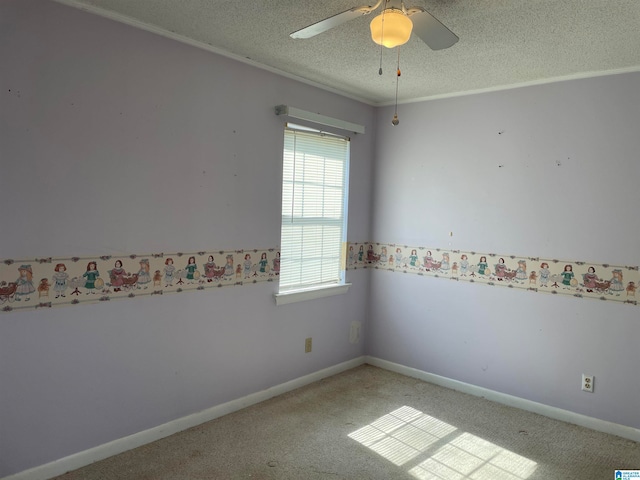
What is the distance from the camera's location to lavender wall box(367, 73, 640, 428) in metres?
2.86

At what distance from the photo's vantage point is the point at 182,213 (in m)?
2.65

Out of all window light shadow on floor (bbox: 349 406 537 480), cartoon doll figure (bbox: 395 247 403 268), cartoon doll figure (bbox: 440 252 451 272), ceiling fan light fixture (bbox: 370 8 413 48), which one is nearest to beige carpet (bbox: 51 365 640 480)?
window light shadow on floor (bbox: 349 406 537 480)

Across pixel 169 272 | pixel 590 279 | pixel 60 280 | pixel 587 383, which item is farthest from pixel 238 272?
pixel 587 383

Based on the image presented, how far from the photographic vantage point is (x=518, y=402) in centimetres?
A: 324

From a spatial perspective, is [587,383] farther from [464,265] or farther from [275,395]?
[275,395]

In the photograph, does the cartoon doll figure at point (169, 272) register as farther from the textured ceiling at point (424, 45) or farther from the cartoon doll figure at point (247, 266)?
the textured ceiling at point (424, 45)

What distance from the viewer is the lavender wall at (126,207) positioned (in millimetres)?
2082

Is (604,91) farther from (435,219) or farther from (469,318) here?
(469,318)

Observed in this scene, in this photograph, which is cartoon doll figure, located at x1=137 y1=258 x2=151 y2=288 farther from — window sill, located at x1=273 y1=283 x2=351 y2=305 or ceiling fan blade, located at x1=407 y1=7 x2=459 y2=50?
ceiling fan blade, located at x1=407 y1=7 x2=459 y2=50

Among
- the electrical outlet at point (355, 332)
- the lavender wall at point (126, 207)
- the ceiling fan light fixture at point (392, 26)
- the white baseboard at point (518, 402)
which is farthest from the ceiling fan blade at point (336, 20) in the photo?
the white baseboard at point (518, 402)

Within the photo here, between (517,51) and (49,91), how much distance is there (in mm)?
2501

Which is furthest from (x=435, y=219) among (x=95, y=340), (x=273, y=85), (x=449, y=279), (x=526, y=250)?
(x=95, y=340)

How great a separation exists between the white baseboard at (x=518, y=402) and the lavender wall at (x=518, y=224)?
4 centimetres

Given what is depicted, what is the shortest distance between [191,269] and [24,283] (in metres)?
0.87
